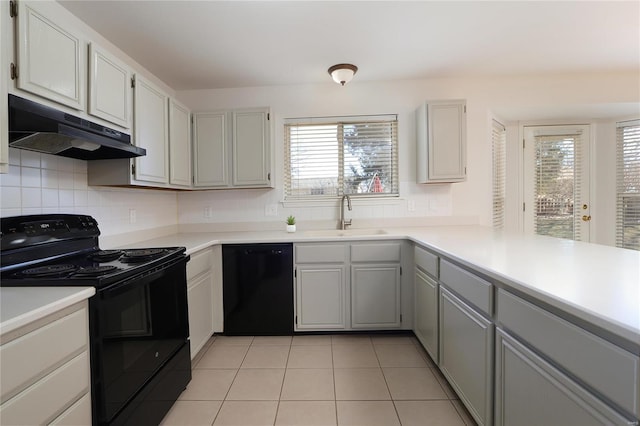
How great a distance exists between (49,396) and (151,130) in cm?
178

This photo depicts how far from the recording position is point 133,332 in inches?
52.9

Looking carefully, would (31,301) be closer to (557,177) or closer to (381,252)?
(381,252)

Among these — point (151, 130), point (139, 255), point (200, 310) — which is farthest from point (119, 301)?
point (151, 130)

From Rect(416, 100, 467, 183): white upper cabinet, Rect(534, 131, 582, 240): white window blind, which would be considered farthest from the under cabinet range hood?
Rect(534, 131, 582, 240): white window blind

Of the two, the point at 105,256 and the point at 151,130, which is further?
the point at 151,130

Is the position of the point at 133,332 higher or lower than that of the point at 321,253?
lower

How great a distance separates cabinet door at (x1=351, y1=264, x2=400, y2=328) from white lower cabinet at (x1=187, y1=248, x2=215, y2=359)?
1.23m

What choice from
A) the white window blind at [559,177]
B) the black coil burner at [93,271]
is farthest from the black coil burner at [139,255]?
the white window blind at [559,177]

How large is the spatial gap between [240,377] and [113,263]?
113cm

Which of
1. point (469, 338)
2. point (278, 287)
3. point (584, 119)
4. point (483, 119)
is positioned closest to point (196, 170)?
point (278, 287)

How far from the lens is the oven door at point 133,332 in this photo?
3.75 feet

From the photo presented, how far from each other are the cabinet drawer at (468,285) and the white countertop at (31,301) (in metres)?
1.66

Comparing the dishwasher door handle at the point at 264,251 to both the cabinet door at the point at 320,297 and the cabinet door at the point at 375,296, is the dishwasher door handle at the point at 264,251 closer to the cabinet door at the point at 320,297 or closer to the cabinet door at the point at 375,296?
the cabinet door at the point at 320,297

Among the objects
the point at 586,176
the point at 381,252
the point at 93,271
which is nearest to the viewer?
the point at 93,271
